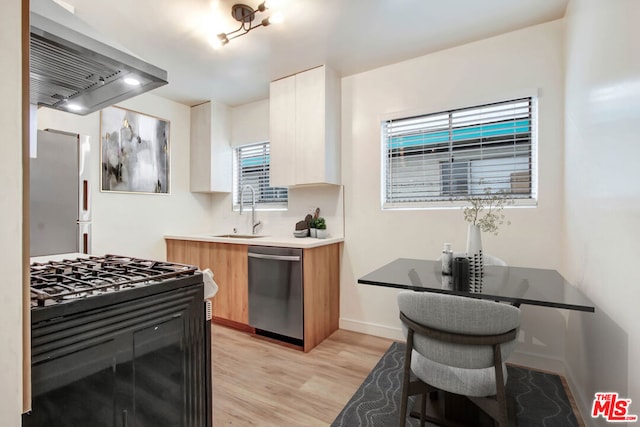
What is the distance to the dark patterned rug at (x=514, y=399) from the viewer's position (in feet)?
5.49

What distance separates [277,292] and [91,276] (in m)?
1.73

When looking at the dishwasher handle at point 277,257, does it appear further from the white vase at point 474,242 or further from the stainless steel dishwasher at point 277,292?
the white vase at point 474,242

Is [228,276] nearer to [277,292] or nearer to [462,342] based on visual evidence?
[277,292]

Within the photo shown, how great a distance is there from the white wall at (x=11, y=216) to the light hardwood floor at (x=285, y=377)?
52.3 inches

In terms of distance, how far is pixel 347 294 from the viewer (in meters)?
3.09

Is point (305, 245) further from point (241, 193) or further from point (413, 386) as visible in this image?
point (241, 193)

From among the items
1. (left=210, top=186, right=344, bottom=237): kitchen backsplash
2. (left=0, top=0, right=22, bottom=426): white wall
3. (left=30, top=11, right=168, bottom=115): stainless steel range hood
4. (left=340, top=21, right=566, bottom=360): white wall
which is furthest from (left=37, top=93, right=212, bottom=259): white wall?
(left=0, top=0, right=22, bottom=426): white wall

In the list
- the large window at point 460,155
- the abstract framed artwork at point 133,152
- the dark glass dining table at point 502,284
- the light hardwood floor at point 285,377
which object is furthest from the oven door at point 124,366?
the abstract framed artwork at point 133,152

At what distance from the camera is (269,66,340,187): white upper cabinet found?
9.44 feet

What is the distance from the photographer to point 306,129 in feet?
9.71

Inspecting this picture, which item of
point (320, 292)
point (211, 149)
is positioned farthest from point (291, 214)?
point (211, 149)

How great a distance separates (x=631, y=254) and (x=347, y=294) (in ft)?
7.38

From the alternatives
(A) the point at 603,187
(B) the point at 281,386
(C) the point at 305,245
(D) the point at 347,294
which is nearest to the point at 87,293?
(B) the point at 281,386

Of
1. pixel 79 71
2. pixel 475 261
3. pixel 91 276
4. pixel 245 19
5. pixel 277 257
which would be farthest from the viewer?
pixel 277 257
